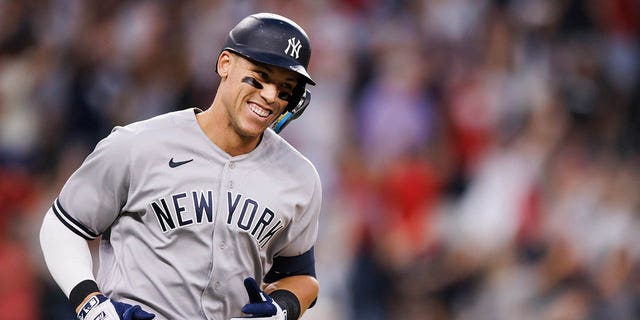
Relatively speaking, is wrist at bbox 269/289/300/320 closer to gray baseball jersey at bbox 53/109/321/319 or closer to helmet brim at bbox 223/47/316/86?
gray baseball jersey at bbox 53/109/321/319

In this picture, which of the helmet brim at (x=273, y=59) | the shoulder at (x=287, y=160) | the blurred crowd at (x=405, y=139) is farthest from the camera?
the blurred crowd at (x=405, y=139)

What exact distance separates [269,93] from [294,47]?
0.56ft

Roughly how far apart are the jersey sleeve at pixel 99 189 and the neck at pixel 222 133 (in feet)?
0.94

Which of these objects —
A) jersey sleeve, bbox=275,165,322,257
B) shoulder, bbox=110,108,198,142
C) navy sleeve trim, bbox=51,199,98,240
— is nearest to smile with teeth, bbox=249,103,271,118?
shoulder, bbox=110,108,198,142

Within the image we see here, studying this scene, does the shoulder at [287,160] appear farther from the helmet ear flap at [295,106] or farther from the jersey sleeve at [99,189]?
the jersey sleeve at [99,189]

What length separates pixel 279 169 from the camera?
3789mm

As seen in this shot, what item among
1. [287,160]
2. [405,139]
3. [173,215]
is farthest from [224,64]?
[405,139]

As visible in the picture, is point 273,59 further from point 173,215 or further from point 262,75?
point 173,215

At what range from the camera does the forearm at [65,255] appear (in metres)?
3.56

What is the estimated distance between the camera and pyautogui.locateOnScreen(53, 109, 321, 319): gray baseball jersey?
140 inches

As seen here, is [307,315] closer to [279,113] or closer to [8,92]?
[8,92]

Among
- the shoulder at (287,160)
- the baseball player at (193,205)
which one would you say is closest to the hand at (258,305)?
the baseball player at (193,205)

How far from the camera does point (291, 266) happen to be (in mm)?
3930

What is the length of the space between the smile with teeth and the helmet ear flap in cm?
13
